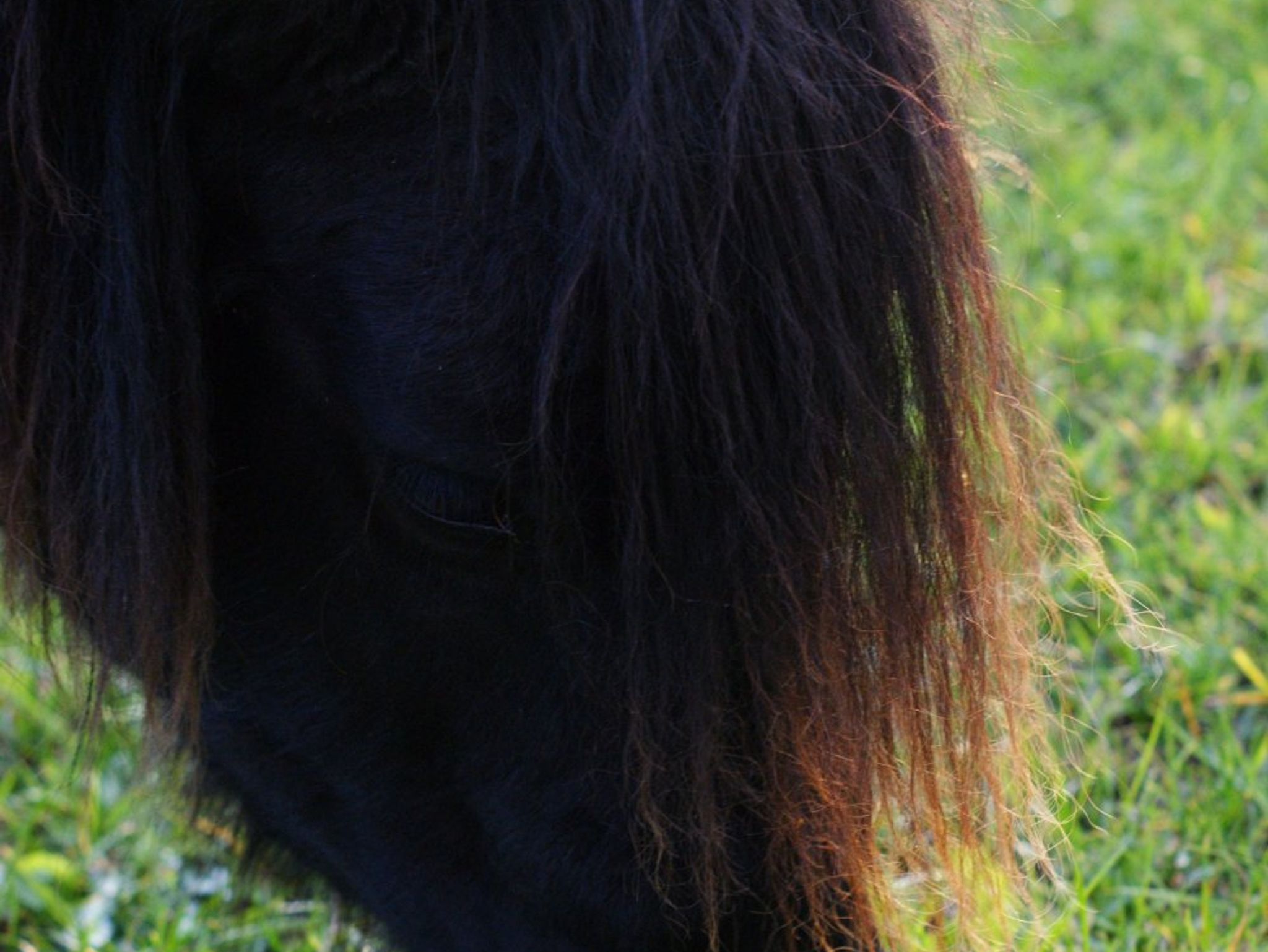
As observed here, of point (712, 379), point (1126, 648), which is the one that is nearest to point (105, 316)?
point (712, 379)

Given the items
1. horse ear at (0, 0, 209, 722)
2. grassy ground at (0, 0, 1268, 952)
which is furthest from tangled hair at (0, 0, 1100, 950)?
grassy ground at (0, 0, 1268, 952)

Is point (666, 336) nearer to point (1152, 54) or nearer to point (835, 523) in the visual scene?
point (835, 523)

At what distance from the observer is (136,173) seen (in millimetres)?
1197

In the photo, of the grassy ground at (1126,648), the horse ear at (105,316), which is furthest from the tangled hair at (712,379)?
the grassy ground at (1126,648)

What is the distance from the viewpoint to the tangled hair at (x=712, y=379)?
42.6 inches

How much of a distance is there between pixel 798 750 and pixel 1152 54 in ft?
11.1

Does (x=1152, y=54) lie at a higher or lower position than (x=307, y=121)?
lower

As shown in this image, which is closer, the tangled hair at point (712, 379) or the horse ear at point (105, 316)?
the tangled hair at point (712, 379)

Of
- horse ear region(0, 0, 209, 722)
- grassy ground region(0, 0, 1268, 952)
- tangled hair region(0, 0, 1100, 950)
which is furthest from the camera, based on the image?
grassy ground region(0, 0, 1268, 952)

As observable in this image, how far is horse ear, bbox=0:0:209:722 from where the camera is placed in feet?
3.88

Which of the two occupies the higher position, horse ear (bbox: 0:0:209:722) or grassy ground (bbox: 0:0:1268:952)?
horse ear (bbox: 0:0:209:722)

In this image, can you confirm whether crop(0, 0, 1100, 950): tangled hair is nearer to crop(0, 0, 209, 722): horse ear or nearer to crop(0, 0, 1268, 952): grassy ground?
crop(0, 0, 209, 722): horse ear

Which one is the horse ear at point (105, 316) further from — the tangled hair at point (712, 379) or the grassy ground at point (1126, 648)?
the grassy ground at point (1126, 648)

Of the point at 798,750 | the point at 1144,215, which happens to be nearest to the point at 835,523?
the point at 798,750
